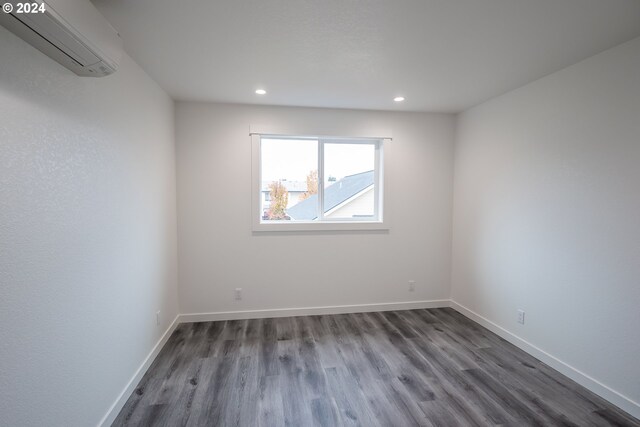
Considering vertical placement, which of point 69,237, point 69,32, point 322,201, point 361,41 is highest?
point 361,41

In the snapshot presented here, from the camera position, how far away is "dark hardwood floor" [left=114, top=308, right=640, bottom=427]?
1828 mm

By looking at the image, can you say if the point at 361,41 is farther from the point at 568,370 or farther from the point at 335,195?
the point at 568,370

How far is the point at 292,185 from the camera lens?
340 cm

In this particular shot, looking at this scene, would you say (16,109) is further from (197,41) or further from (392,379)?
(392,379)

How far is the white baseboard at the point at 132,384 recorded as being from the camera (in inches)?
67.7

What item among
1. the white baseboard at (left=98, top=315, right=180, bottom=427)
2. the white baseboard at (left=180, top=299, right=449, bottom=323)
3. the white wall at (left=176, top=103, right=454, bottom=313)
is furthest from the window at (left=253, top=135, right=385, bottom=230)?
the white baseboard at (left=98, top=315, right=180, bottom=427)

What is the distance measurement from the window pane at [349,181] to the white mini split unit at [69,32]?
2.34 metres

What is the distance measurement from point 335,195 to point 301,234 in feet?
2.11

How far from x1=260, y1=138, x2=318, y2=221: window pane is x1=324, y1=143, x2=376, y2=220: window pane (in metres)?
0.17

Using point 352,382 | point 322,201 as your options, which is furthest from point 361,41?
point 352,382

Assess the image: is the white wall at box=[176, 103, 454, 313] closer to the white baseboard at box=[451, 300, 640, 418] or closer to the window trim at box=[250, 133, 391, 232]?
the window trim at box=[250, 133, 391, 232]

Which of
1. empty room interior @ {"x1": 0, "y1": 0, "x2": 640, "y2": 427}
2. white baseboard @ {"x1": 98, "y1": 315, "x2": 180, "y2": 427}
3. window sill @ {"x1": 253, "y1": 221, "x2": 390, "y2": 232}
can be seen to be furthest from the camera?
window sill @ {"x1": 253, "y1": 221, "x2": 390, "y2": 232}

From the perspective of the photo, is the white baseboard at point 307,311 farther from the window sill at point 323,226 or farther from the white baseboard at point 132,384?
the window sill at point 323,226

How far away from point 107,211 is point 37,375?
894mm
